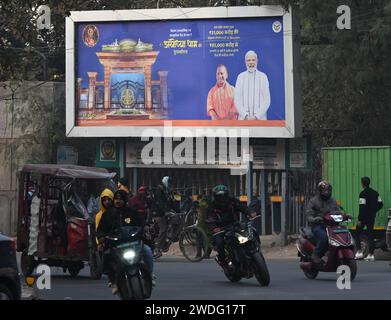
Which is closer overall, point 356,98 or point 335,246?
point 335,246

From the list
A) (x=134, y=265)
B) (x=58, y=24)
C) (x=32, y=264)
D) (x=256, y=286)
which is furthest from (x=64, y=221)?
(x=58, y=24)

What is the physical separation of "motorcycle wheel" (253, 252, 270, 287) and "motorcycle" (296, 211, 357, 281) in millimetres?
1322

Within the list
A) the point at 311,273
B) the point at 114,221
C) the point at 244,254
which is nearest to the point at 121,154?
the point at 311,273

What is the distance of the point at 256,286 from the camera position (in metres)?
15.6

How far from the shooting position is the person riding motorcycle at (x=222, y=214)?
52.7 ft

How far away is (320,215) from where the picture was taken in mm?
16594

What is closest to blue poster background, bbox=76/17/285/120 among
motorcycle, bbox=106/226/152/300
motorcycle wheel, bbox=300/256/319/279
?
motorcycle wheel, bbox=300/256/319/279

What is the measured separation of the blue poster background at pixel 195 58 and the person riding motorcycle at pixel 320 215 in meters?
9.88

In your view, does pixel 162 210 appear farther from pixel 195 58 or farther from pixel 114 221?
pixel 114 221

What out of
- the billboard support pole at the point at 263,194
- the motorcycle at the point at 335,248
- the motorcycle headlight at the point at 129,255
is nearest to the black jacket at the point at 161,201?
the billboard support pole at the point at 263,194

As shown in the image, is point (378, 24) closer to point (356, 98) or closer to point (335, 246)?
point (356, 98)

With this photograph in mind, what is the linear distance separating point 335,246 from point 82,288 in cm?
406

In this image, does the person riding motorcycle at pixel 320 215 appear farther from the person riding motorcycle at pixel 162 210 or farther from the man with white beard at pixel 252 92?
the man with white beard at pixel 252 92

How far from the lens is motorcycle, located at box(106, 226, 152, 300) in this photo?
12.7 meters
